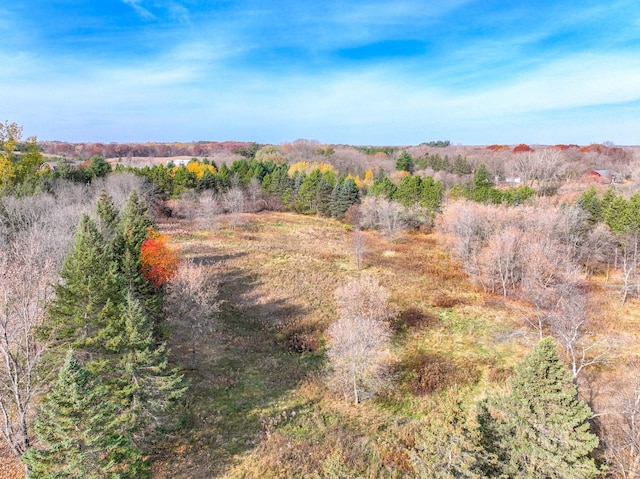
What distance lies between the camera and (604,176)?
8275cm

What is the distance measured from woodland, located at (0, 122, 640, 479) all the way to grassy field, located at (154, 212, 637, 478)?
14 centimetres

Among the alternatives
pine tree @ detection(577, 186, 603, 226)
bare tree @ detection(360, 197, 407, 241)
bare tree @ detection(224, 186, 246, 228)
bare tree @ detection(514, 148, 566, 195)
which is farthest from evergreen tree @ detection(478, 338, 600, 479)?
bare tree @ detection(514, 148, 566, 195)

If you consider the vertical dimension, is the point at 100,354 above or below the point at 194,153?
below

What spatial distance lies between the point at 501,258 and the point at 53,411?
1432 inches

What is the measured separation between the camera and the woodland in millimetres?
13047

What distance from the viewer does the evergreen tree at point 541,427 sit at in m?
12.2

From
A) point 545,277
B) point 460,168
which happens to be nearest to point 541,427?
point 545,277

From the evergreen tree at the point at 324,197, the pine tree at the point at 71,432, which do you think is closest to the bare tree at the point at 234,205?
the evergreen tree at the point at 324,197

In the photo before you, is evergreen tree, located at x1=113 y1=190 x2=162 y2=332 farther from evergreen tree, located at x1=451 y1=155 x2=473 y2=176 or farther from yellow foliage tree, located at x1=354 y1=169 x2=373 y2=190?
evergreen tree, located at x1=451 y1=155 x2=473 y2=176

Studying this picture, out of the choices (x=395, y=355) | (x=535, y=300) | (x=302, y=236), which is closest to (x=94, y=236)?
(x=395, y=355)

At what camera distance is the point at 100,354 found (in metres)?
18.7

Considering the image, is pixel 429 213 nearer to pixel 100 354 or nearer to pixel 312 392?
pixel 312 392

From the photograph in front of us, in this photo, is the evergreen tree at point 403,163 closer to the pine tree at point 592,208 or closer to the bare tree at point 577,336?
the pine tree at point 592,208

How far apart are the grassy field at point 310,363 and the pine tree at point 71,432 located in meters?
4.40
